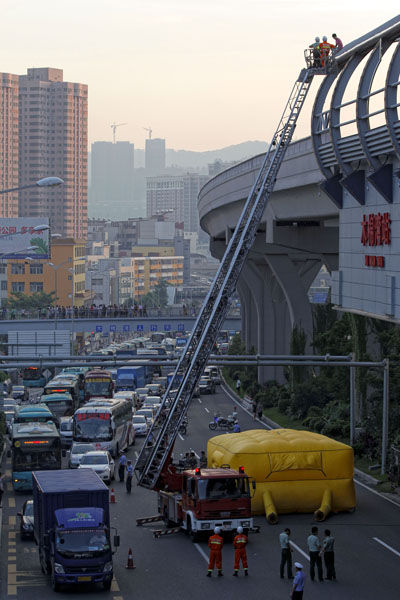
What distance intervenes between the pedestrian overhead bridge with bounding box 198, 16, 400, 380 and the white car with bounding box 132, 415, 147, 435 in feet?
38.4

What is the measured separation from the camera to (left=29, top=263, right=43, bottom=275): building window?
598ft

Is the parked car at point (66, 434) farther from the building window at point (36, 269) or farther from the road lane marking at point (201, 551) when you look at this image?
the building window at point (36, 269)

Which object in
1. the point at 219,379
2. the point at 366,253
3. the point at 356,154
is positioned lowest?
the point at 219,379

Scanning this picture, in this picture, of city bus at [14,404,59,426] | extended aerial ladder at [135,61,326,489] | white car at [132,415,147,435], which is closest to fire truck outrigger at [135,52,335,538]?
extended aerial ladder at [135,61,326,489]

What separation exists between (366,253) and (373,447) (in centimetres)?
1467

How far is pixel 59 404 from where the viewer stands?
67750 millimetres

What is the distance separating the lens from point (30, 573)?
29.6 metres

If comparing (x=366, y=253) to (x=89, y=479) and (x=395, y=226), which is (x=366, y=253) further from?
(x=89, y=479)

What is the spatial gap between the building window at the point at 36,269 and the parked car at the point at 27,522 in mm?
148848

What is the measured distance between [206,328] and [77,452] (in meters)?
11.3

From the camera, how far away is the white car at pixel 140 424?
6100cm

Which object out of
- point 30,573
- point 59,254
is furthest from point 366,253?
point 59,254

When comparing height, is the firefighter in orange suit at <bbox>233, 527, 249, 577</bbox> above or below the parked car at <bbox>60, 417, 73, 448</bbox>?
above

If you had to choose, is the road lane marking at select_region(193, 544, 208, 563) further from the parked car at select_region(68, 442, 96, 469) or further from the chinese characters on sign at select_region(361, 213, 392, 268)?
the parked car at select_region(68, 442, 96, 469)
